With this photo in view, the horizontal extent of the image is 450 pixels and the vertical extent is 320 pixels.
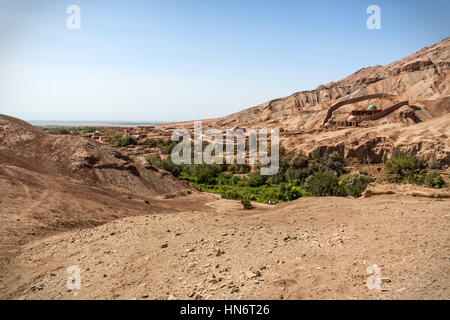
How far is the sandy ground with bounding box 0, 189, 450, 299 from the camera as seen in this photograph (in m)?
3.71

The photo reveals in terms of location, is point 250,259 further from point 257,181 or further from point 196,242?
point 257,181

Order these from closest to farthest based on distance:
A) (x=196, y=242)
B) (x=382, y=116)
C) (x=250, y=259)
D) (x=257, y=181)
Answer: (x=250, y=259) < (x=196, y=242) < (x=257, y=181) < (x=382, y=116)

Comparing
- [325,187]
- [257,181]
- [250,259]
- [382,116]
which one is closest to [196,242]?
[250,259]

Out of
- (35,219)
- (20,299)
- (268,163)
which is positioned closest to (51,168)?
(35,219)

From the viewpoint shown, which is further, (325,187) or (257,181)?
(257,181)

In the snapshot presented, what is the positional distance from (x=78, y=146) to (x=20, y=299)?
455 inches

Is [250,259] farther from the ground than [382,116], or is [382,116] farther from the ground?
[382,116]

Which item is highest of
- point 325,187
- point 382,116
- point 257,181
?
point 382,116

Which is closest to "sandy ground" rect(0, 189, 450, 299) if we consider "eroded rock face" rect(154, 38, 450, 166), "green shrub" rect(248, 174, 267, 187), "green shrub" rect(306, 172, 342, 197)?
"green shrub" rect(306, 172, 342, 197)

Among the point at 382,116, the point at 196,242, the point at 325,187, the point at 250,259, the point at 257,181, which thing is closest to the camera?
the point at 250,259

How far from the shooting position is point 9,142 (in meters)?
13.7

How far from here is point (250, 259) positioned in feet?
15.2

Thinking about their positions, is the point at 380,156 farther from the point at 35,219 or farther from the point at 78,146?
the point at 35,219

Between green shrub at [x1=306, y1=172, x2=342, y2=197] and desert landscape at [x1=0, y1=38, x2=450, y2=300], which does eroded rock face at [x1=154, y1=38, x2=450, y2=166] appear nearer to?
green shrub at [x1=306, y1=172, x2=342, y2=197]
